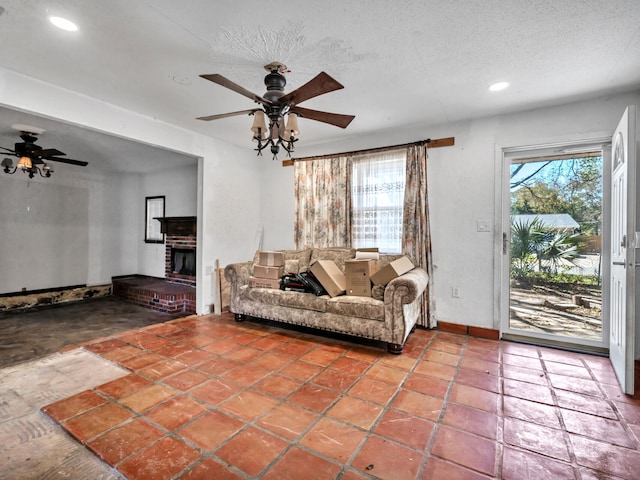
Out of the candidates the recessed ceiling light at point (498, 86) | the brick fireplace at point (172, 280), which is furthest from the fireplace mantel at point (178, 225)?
the recessed ceiling light at point (498, 86)

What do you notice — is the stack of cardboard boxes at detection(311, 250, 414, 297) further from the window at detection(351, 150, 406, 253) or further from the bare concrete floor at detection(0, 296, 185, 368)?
the bare concrete floor at detection(0, 296, 185, 368)

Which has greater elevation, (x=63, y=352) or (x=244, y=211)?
(x=244, y=211)

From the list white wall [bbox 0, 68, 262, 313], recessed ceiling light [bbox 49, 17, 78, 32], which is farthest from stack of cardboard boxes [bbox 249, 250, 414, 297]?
recessed ceiling light [bbox 49, 17, 78, 32]

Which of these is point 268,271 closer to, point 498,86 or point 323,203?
point 323,203

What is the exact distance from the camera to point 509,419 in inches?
74.0

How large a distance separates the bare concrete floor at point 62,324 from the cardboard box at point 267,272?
1739 mm

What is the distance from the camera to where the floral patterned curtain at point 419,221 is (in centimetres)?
364

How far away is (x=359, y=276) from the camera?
321 centimetres

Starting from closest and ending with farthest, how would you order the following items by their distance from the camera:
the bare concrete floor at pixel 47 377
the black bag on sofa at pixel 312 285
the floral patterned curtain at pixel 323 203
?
1. the bare concrete floor at pixel 47 377
2. the black bag on sofa at pixel 312 285
3. the floral patterned curtain at pixel 323 203

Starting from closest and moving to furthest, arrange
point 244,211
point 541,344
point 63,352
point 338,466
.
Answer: point 338,466 → point 63,352 → point 541,344 → point 244,211

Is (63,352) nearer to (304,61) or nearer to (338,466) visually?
(338,466)

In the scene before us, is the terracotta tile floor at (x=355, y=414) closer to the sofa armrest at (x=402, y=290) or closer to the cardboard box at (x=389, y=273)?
the sofa armrest at (x=402, y=290)

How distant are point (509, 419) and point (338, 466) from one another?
1180 mm

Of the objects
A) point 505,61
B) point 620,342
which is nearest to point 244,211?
point 505,61
